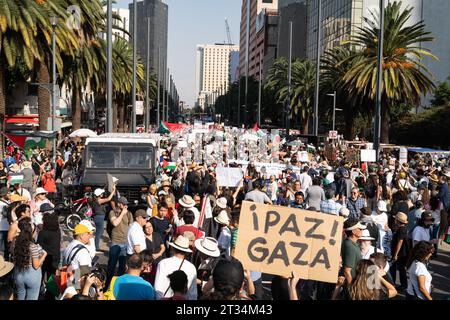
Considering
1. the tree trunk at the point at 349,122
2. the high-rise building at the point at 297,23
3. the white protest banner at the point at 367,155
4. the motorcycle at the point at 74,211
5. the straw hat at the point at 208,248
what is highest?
the high-rise building at the point at 297,23

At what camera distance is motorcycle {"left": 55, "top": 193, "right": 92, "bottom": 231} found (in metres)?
15.8

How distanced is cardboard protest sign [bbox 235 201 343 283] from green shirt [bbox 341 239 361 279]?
160cm

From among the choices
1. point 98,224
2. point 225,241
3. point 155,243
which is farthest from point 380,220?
point 98,224

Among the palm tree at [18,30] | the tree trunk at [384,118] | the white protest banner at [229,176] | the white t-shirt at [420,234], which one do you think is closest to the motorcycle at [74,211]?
the white protest banner at [229,176]

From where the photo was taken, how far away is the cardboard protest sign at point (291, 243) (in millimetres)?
6371

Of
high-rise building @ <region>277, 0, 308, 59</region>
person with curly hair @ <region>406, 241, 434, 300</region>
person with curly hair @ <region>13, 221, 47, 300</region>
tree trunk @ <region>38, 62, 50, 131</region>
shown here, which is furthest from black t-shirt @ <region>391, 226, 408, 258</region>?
high-rise building @ <region>277, 0, 308, 59</region>

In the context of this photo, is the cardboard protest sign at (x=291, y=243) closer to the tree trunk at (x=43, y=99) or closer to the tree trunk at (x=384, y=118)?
the tree trunk at (x=43, y=99)

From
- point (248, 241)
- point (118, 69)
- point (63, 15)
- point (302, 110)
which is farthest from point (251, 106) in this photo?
point (248, 241)

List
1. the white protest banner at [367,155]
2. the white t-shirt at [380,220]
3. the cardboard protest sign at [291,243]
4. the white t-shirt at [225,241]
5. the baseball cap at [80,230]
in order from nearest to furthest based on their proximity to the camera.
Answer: the cardboard protest sign at [291,243] → the baseball cap at [80,230] → the white t-shirt at [225,241] → the white t-shirt at [380,220] → the white protest banner at [367,155]

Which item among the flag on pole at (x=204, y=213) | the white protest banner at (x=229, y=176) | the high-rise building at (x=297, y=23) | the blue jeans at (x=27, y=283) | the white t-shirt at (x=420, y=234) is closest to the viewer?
the blue jeans at (x=27, y=283)

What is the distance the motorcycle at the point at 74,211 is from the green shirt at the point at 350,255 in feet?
27.2

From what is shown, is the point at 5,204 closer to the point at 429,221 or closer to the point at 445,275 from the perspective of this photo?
the point at 429,221

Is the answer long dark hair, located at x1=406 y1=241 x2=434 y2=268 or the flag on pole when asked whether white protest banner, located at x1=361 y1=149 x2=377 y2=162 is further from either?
long dark hair, located at x1=406 y1=241 x2=434 y2=268

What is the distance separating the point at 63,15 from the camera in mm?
29516
